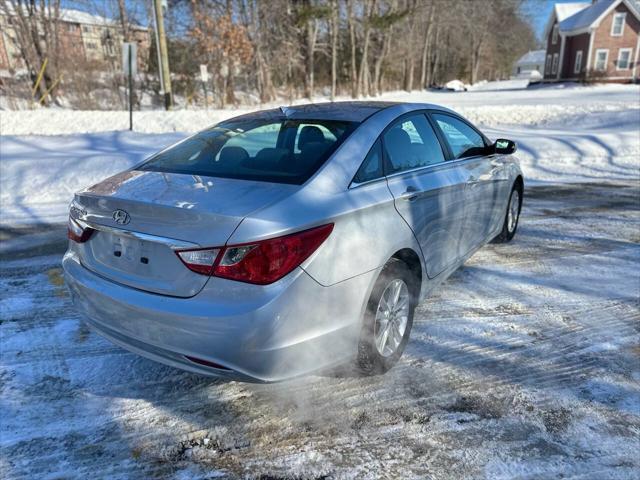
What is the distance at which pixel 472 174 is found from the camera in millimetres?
3896

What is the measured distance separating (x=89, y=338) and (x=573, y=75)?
52671mm

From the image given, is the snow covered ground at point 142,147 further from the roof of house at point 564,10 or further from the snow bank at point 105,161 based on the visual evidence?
the roof of house at point 564,10

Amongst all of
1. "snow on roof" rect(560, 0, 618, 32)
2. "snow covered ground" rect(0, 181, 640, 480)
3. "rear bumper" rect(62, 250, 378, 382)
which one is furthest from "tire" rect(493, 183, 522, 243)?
"snow on roof" rect(560, 0, 618, 32)

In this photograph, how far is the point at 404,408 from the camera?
266 centimetres

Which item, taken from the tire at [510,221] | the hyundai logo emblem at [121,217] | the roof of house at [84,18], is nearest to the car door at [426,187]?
the hyundai logo emblem at [121,217]

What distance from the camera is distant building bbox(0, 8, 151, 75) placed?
24266mm

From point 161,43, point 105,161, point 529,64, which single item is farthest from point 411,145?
point 529,64

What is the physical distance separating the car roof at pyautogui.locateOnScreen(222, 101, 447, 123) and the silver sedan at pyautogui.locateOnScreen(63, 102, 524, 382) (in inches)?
1.0

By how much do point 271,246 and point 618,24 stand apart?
51.6 metres

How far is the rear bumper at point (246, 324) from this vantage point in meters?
2.15

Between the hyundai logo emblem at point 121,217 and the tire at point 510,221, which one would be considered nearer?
the hyundai logo emblem at point 121,217

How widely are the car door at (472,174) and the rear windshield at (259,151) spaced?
1181 mm

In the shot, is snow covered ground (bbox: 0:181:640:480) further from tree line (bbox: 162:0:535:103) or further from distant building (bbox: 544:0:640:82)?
distant building (bbox: 544:0:640:82)

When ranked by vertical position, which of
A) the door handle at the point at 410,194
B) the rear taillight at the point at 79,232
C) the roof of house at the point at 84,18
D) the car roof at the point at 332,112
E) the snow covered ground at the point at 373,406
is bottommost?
the snow covered ground at the point at 373,406
